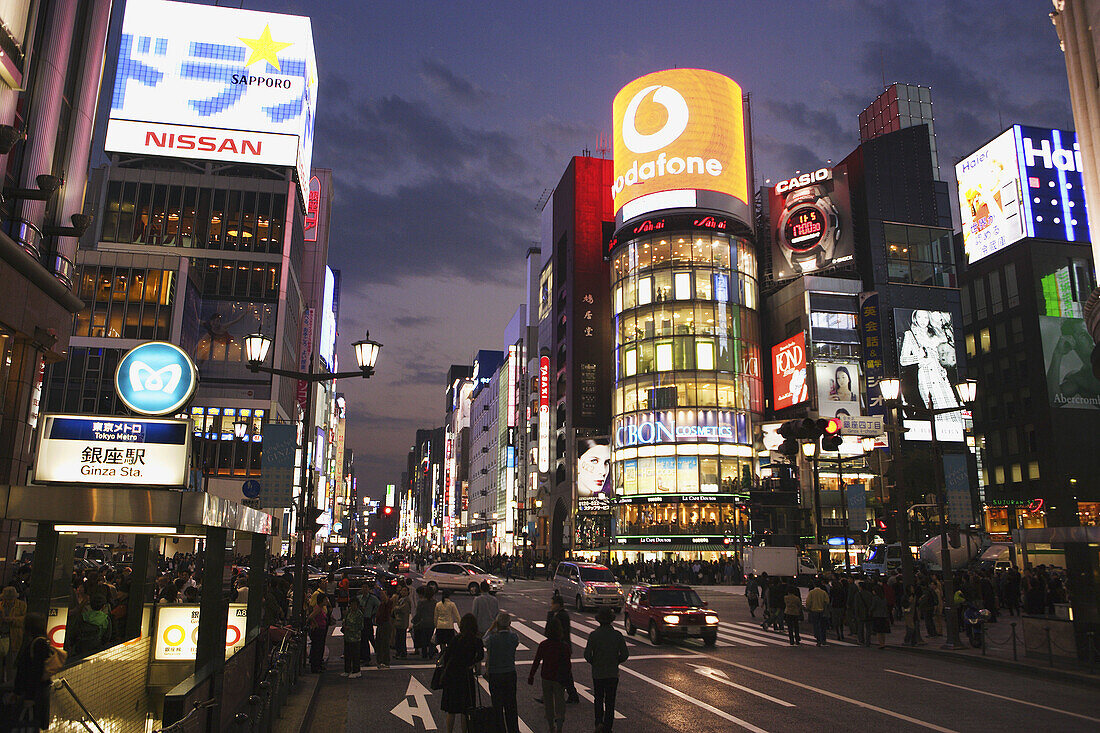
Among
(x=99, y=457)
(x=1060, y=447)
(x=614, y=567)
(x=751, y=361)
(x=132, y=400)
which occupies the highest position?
(x=751, y=361)

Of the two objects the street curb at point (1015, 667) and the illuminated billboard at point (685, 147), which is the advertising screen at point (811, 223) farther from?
the street curb at point (1015, 667)

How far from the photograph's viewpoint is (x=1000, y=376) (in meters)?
83.1

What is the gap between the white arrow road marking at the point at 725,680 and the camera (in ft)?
43.5

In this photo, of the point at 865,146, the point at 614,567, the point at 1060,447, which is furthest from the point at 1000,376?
the point at 614,567

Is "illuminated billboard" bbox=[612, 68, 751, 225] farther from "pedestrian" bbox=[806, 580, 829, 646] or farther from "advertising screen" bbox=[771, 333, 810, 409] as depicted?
"pedestrian" bbox=[806, 580, 829, 646]

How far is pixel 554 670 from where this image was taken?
403 inches

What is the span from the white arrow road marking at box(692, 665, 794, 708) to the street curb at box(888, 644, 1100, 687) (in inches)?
265

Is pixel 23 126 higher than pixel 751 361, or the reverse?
pixel 751 361

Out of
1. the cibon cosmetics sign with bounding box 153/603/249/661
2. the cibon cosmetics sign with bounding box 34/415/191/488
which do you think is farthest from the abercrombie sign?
the cibon cosmetics sign with bounding box 34/415/191/488

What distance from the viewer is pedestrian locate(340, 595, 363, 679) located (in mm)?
15656

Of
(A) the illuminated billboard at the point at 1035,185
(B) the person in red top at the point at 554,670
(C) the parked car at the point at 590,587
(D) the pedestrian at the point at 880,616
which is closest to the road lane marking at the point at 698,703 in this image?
(B) the person in red top at the point at 554,670

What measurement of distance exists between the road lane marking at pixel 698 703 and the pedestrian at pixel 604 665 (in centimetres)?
242

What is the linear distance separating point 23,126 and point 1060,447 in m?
82.8

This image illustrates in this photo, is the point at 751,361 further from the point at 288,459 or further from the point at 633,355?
the point at 288,459
